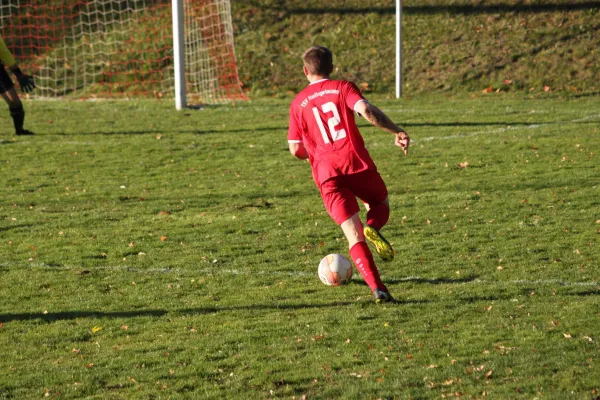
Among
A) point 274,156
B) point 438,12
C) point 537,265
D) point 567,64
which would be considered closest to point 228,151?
point 274,156

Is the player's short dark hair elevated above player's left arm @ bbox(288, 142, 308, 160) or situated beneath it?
elevated above

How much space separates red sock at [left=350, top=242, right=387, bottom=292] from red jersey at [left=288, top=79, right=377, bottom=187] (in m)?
0.52

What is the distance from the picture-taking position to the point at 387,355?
5277 millimetres

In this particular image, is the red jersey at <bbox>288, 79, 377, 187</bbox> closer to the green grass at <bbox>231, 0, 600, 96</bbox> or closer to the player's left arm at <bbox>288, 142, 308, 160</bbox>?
the player's left arm at <bbox>288, 142, 308, 160</bbox>

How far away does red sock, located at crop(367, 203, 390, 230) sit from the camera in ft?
22.2

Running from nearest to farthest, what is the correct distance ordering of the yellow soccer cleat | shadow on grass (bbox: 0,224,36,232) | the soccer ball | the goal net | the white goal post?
the yellow soccer cleat, the soccer ball, shadow on grass (bbox: 0,224,36,232), the white goal post, the goal net

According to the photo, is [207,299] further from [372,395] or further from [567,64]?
[567,64]

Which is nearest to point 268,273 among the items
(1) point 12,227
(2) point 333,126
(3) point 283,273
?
(3) point 283,273

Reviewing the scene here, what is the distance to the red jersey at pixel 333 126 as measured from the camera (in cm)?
645

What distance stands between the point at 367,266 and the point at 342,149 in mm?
803

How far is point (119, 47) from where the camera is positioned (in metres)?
25.0

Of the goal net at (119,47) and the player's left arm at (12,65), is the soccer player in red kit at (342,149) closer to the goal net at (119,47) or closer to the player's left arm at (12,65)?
the player's left arm at (12,65)

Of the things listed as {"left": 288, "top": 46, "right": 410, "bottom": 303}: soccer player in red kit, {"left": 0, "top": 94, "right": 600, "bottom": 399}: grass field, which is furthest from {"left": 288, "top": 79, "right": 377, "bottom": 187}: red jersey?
{"left": 0, "top": 94, "right": 600, "bottom": 399}: grass field

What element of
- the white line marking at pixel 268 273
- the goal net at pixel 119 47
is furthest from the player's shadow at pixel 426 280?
the goal net at pixel 119 47
